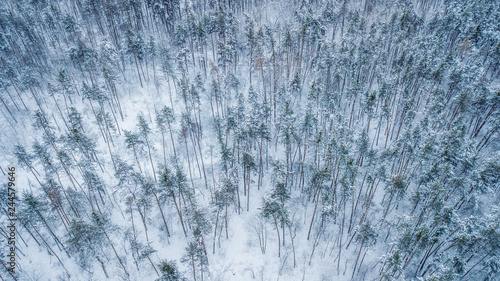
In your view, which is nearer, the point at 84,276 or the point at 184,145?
the point at 84,276

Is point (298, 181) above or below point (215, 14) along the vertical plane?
below

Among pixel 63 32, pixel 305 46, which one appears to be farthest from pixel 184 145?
pixel 63 32

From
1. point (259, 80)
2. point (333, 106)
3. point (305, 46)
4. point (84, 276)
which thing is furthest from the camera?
point (305, 46)

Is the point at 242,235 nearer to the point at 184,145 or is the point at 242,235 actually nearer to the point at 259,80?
the point at 184,145

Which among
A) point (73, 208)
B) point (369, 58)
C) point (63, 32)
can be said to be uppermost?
point (63, 32)

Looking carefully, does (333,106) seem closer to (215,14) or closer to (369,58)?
(369,58)

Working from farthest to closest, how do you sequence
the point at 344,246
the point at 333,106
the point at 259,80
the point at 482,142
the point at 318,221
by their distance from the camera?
the point at 259,80, the point at 333,106, the point at 482,142, the point at 318,221, the point at 344,246
